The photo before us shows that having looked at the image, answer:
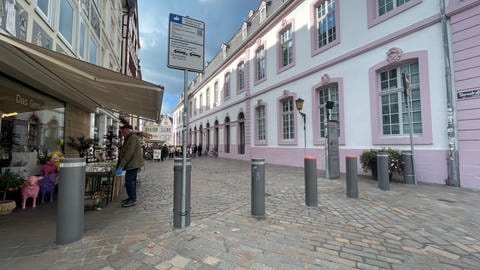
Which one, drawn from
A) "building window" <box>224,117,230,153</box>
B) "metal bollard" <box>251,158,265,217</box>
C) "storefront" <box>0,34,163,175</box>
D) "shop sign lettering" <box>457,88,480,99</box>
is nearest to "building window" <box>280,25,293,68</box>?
"shop sign lettering" <box>457,88,480,99</box>

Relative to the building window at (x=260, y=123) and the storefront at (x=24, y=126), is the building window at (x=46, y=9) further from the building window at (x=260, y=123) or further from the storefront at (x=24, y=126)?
the building window at (x=260, y=123)

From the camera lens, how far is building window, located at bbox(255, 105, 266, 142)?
1620 cm

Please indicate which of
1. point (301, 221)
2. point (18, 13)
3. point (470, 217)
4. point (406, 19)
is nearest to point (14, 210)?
point (18, 13)

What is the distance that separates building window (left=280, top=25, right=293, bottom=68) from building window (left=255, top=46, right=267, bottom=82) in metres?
1.99

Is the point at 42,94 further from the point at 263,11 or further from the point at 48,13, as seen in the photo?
the point at 263,11

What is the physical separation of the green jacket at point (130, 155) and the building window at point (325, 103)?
8208 mm

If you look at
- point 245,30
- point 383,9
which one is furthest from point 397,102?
point 245,30

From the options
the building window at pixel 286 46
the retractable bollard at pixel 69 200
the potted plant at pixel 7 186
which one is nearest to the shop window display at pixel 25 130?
the potted plant at pixel 7 186

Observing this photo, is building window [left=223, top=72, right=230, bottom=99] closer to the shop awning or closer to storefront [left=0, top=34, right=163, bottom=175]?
storefront [left=0, top=34, right=163, bottom=175]

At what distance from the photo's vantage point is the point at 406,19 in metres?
7.86

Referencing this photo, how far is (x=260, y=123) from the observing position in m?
16.7

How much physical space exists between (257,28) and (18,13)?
14.4 meters

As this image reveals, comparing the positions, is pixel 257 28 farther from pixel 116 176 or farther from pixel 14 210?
pixel 14 210

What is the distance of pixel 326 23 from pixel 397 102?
527 cm
